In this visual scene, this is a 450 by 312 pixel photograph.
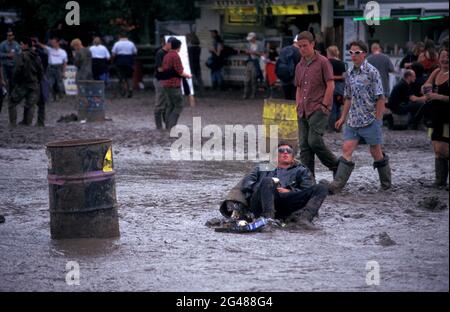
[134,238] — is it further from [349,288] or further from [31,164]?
[31,164]

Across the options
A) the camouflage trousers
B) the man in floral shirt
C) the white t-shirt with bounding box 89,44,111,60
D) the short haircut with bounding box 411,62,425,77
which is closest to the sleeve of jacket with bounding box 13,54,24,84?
the camouflage trousers

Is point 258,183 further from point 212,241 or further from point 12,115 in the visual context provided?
point 12,115

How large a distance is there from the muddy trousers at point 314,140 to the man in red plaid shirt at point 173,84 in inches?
249

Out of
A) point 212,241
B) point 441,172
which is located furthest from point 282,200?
point 441,172

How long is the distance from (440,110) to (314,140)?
1.61 meters

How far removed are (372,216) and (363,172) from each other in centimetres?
328

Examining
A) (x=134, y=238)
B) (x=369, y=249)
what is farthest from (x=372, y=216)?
(x=134, y=238)

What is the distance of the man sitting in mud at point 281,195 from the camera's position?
30.1 feet

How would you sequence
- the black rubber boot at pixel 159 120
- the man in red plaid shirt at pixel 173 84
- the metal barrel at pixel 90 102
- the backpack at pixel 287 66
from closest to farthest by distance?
the backpack at pixel 287 66, the man in red plaid shirt at pixel 173 84, the black rubber boot at pixel 159 120, the metal barrel at pixel 90 102

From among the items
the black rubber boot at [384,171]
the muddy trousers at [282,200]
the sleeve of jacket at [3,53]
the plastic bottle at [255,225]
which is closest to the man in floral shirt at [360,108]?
the black rubber boot at [384,171]

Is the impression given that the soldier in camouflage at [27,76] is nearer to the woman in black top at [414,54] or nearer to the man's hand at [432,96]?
the woman in black top at [414,54]

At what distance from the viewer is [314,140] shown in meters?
11.4

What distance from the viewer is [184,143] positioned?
16.7 metres

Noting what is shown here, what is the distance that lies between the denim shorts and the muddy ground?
0.65 m
